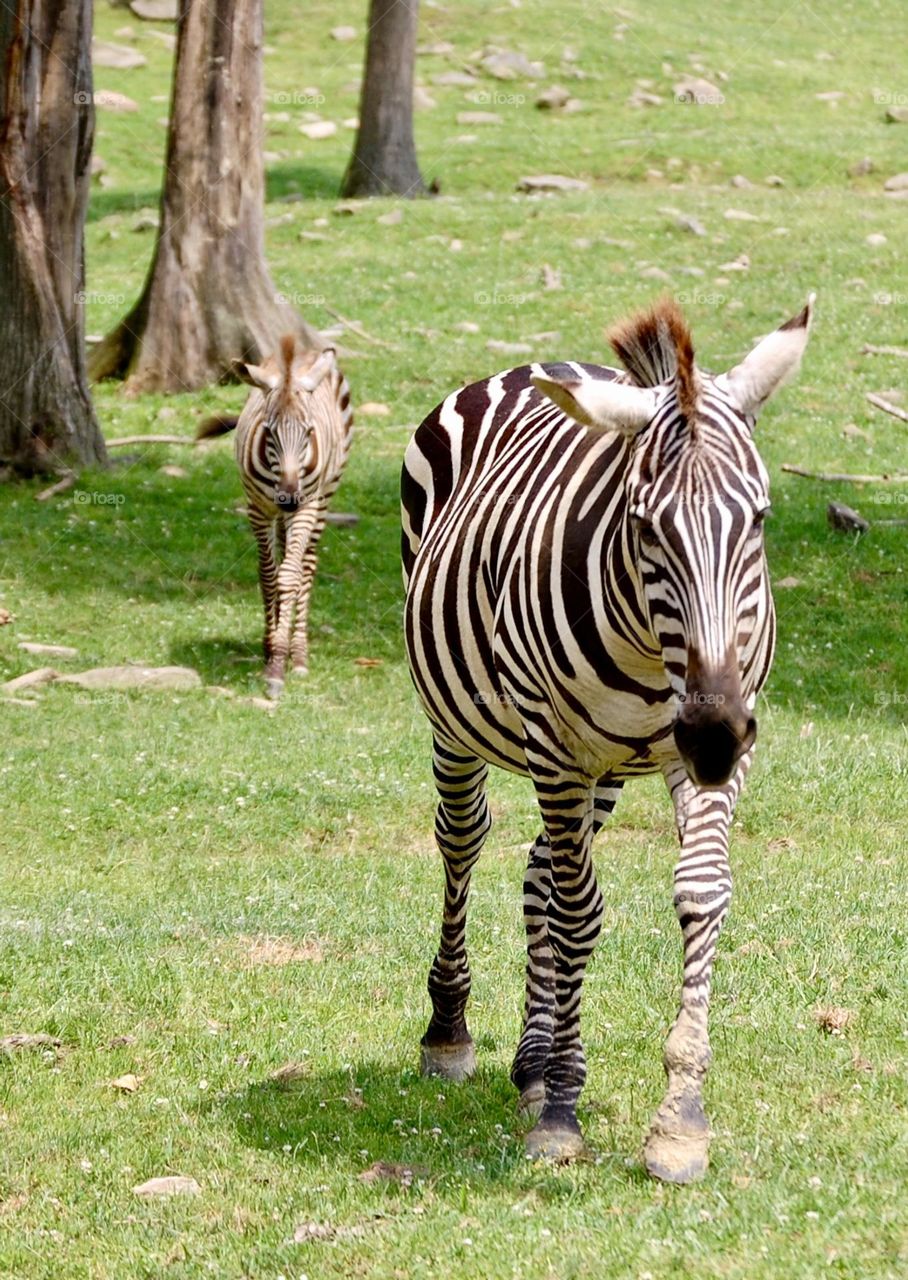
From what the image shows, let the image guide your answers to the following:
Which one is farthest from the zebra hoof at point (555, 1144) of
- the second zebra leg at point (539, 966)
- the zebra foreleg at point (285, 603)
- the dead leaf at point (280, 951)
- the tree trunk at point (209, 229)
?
the tree trunk at point (209, 229)

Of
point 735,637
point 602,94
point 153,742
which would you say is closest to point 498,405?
point 735,637

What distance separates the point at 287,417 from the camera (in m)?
15.3

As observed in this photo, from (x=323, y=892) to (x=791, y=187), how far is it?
2628cm

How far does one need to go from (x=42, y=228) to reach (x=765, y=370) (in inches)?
620

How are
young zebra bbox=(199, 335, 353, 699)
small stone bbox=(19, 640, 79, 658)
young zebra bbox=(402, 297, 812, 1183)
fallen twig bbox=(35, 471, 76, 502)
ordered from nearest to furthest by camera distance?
young zebra bbox=(402, 297, 812, 1183), young zebra bbox=(199, 335, 353, 699), small stone bbox=(19, 640, 79, 658), fallen twig bbox=(35, 471, 76, 502)

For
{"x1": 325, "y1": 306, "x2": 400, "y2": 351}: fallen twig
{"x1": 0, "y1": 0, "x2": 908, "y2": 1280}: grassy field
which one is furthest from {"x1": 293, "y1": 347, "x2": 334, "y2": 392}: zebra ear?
{"x1": 325, "y1": 306, "x2": 400, "y2": 351}: fallen twig

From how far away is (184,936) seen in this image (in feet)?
27.6

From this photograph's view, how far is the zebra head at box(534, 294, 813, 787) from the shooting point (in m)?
4.57

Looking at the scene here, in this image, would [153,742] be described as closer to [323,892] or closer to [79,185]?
[323,892]

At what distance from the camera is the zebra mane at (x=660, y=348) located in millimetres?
4902

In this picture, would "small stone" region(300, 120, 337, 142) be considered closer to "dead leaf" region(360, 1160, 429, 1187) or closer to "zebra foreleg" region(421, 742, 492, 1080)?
"zebra foreleg" region(421, 742, 492, 1080)

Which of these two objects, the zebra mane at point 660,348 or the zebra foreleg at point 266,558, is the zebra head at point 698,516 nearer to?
the zebra mane at point 660,348

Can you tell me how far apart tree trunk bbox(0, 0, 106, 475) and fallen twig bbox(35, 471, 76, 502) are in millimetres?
227

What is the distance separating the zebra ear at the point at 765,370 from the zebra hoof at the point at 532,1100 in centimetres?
268
